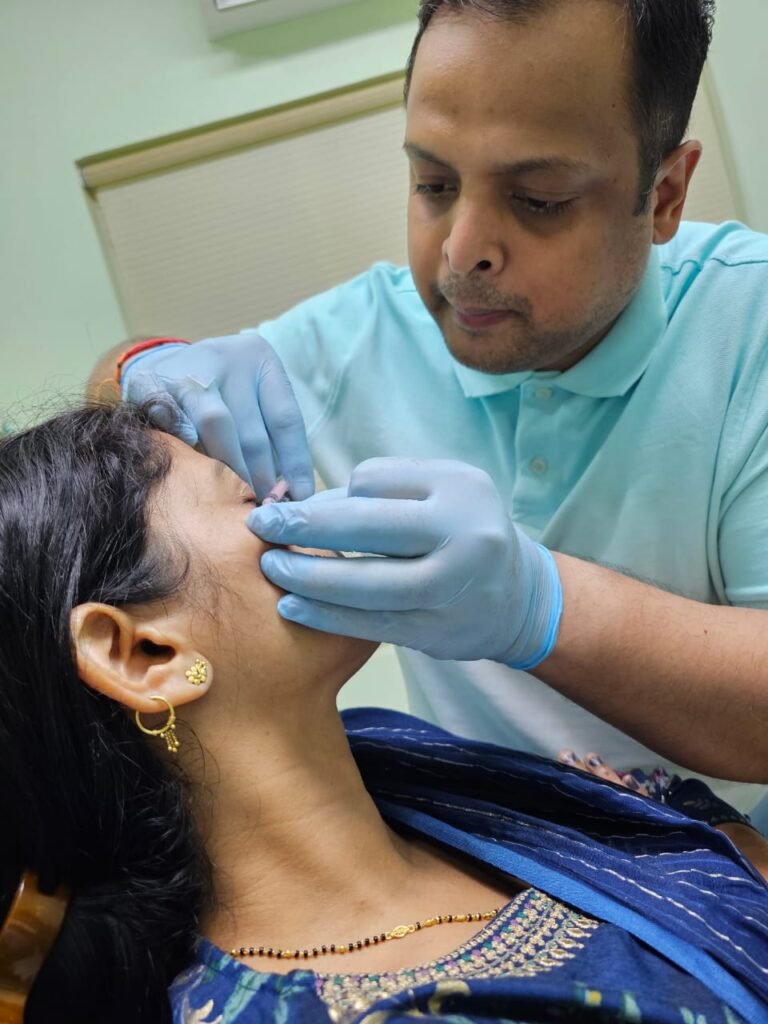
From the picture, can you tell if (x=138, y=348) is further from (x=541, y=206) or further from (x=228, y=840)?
(x=228, y=840)

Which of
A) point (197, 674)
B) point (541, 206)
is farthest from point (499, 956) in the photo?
point (541, 206)

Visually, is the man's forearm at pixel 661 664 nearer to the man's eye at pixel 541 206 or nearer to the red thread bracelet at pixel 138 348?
the man's eye at pixel 541 206

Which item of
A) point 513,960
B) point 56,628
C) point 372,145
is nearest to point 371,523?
point 56,628

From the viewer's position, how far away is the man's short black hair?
1.16 metres

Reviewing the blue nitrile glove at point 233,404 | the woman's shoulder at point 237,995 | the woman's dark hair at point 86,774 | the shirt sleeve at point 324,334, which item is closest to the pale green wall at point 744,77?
the shirt sleeve at point 324,334

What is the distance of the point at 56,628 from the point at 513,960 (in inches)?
23.7

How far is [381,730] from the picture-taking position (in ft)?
4.70

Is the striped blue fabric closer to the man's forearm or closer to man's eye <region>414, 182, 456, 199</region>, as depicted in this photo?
the man's forearm

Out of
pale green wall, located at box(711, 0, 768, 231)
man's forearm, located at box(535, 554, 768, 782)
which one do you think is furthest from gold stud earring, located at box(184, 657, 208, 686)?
pale green wall, located at box(711, 0, 768, 231)

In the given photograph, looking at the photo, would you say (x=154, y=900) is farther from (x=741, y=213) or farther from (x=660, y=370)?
(x=741, y=213)

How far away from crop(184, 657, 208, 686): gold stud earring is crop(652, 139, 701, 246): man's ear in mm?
930

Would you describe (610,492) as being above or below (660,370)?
below

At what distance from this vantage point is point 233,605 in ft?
3.47

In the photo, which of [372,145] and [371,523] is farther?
[372,145]
